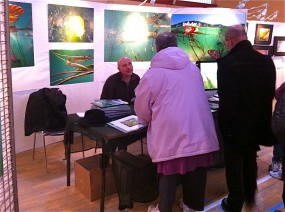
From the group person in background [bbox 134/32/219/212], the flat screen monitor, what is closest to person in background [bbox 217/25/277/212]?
person in background [bbox 134/32/219/212]

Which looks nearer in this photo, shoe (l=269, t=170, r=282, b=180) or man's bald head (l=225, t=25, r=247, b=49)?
man's bald head (l=225, t=25, r=247, b=49)

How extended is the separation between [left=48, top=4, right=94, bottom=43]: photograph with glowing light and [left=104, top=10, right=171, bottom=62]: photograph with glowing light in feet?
0.83

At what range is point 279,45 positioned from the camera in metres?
6.11

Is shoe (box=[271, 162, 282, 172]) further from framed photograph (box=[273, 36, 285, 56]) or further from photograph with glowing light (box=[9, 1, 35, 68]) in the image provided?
framed photograph (box=[273, 36, 285, 56])

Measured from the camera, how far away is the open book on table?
2248mm

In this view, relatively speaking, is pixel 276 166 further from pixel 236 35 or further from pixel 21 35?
pixel 21 35

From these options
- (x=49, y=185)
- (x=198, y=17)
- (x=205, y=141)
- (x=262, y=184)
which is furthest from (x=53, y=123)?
(x=198, y=17)

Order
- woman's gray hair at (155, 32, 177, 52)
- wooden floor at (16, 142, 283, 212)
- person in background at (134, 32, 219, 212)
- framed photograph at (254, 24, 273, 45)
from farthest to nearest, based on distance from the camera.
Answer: framed photograph at (254, 24, 273, 45), wooden floor at (16, 142, 283, 212), woman's gray hair at (155, 32, 177, 52), person in background at (134, 32, 219, 212)

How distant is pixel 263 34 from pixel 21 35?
429 centimetres

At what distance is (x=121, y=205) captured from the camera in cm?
254

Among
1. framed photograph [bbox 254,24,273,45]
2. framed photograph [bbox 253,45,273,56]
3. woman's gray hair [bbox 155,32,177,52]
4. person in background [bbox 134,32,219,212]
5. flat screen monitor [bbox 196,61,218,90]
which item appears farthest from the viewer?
framed photograph [bbox 253,45,273,56]

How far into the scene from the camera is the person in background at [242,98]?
213 centimetres

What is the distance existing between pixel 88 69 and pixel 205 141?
2.33 m

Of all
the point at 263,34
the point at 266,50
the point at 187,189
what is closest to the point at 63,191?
the point at 187,189
